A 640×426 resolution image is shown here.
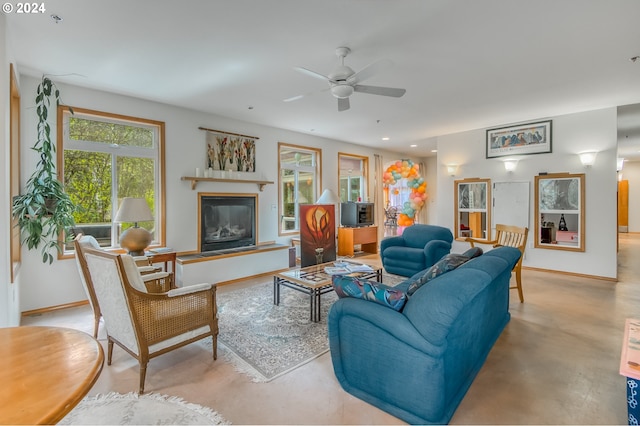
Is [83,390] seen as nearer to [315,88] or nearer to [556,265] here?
[315,88]

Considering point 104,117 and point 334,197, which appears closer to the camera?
point 104,117

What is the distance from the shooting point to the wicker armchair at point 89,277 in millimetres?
2611

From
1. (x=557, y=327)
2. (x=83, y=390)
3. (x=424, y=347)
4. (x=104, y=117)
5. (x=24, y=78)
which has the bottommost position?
(x=557, y=327)

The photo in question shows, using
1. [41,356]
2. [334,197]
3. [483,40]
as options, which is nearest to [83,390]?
[41,356]

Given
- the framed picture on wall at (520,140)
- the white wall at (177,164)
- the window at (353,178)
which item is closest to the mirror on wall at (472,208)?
the framed picture on wall at (520,140)

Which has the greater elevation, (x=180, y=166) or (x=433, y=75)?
(x=433, y=75)

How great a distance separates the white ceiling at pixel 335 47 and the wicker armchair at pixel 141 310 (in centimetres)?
202

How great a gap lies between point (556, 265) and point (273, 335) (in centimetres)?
544

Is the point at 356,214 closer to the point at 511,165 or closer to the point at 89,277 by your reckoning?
the point at 511,165

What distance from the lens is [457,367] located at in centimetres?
194

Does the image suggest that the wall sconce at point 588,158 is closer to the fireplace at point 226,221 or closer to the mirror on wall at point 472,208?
the mirror on wall at point 472,208

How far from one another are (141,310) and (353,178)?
6765mm

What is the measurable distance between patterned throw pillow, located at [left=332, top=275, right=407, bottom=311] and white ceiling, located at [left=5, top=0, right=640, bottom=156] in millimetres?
2107

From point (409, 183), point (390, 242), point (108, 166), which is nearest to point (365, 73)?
point (390, 242)
